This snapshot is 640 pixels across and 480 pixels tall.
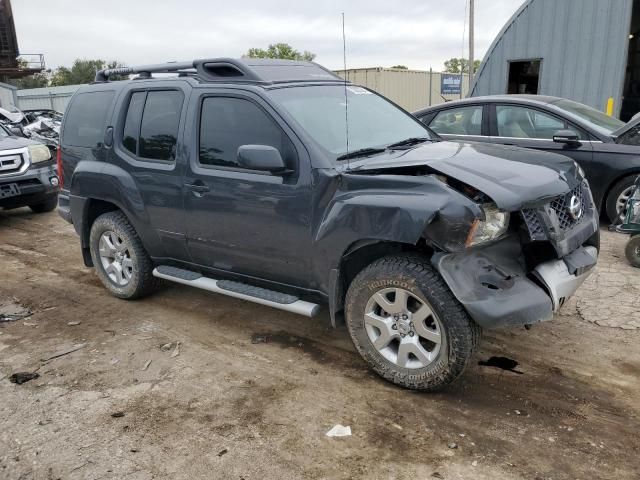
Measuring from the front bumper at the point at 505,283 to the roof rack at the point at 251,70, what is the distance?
1970 mm

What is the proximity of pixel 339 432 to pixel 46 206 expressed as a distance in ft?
26.1

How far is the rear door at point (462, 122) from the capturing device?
23.8 ft

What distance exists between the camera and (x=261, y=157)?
349 centimetres

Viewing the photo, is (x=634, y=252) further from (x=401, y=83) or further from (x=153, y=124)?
(x=401, y=83)

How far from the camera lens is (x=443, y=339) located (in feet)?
10.3

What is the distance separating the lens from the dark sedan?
6.46 m

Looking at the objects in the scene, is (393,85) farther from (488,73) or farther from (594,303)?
(594,303)

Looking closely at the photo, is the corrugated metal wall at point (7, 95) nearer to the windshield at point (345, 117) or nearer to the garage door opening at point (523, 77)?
the garage door opening at point (523, 77)

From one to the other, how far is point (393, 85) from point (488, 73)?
13.5 metres

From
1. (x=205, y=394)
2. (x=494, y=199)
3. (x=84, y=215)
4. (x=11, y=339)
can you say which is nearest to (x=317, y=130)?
(x=494, y=199)

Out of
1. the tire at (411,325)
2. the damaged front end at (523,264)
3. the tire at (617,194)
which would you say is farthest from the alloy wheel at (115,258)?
the tire at (617,194)

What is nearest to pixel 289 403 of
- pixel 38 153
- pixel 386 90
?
→ pixel 38 153

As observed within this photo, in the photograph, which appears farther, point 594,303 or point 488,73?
point 488,73

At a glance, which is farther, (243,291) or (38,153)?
(38,153)
